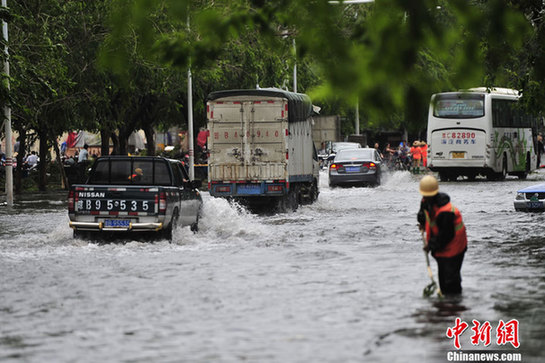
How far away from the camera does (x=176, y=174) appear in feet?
66.8

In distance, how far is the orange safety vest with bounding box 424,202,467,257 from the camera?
37.0 ft

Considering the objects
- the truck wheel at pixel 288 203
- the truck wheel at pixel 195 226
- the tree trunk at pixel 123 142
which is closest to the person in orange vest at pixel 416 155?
the tree trunk at pixel 123 142

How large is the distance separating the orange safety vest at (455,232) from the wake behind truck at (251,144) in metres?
16.2

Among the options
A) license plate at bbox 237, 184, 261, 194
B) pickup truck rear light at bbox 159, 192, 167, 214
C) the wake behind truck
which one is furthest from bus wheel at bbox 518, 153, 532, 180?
pickup truck rear light at bbox 159, 192, 167, 214

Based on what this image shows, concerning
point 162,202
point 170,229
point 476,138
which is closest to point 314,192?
point 170,229

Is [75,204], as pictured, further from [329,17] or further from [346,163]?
[346,163]

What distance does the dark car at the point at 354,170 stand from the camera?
41406 mm

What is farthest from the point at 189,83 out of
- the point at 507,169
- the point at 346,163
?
the point at 507,169

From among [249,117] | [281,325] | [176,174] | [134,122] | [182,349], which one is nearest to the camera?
[182,349]

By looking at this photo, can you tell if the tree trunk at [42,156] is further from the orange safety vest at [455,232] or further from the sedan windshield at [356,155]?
the orange safety vest at [455,232]

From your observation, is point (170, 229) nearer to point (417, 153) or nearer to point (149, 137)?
point (149, 137)

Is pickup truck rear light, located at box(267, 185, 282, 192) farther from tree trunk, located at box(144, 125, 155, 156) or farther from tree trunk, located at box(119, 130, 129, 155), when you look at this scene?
tree trunk, located at box(144, 125, 155, 156)

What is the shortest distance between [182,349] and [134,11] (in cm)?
284

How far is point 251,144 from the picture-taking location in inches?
1096
